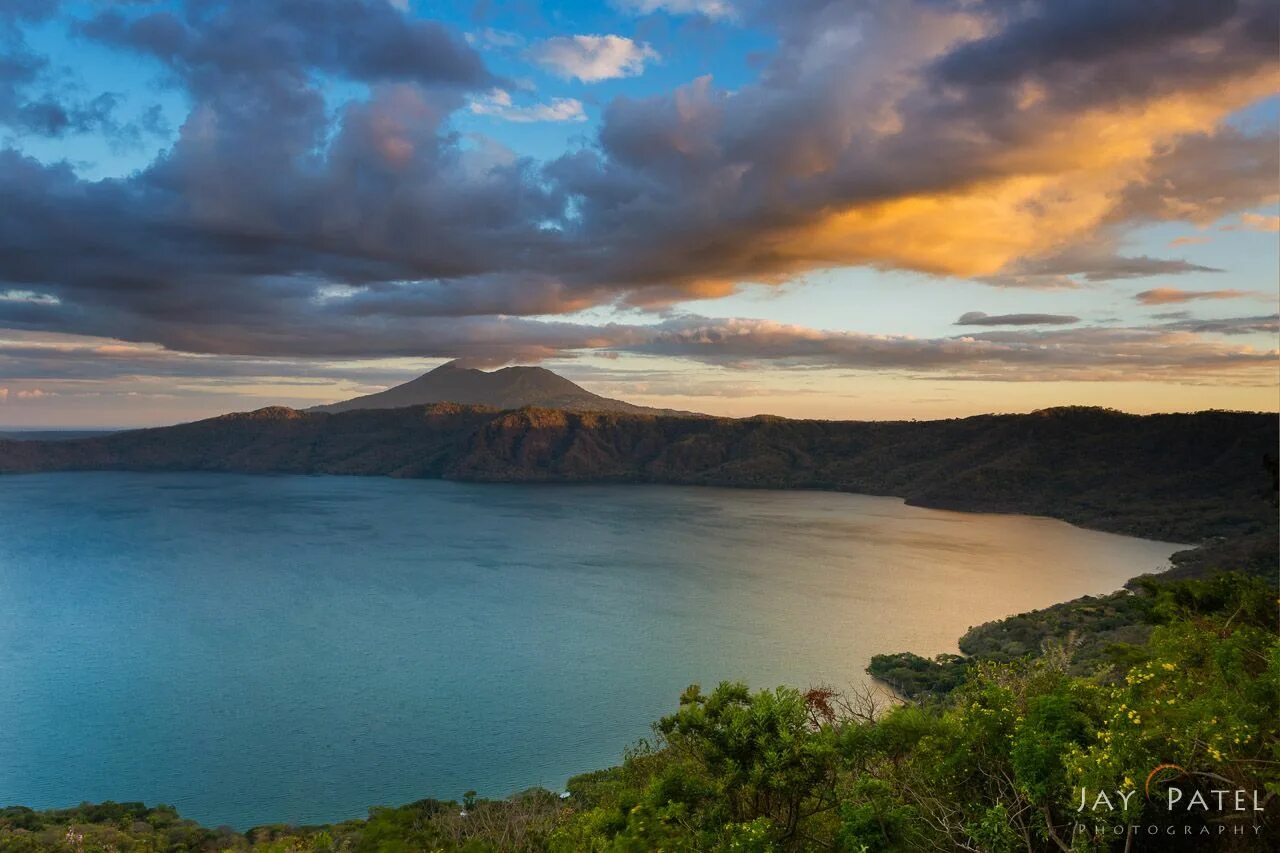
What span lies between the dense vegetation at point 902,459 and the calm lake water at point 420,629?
15022 millimetres

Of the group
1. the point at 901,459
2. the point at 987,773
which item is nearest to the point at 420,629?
the point at 987,773

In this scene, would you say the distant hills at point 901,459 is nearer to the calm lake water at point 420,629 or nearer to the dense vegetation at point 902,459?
the dense vegetation at point 902,459

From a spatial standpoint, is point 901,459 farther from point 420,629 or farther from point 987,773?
point 987,773

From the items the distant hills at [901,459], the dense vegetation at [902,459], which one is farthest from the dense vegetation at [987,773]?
the distant hills at [901,459]

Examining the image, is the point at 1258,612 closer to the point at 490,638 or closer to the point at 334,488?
the point at 490,638

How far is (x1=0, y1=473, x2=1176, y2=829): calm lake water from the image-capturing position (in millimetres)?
32594

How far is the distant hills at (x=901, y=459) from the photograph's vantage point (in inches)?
4173

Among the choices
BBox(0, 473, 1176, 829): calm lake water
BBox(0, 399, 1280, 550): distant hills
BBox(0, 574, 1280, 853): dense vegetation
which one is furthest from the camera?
BBox(0, 399, 1280, 550): distant hills

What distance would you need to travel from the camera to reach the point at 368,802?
2877 centimetres

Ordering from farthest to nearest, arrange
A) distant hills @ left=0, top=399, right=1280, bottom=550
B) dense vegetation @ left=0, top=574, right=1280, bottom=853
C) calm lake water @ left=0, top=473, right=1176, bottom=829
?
distant hills @ left=0, top=399, right=1280, bottom=550
calm lake water @ left=0, top=473, right=1176, bottom=829
dense vegetation @ left=0, top=574, right=1280, bottom=853

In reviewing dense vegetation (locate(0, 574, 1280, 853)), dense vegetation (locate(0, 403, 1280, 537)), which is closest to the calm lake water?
dense vegetation (locate(0, 403, 1280, 537))

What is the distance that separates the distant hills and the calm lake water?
13.3 metres

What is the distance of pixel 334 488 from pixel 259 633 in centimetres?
11112

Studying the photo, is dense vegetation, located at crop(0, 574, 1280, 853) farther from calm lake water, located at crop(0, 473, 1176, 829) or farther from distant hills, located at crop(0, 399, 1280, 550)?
distant hills, located at crop(0, 399, 1280, 550)
